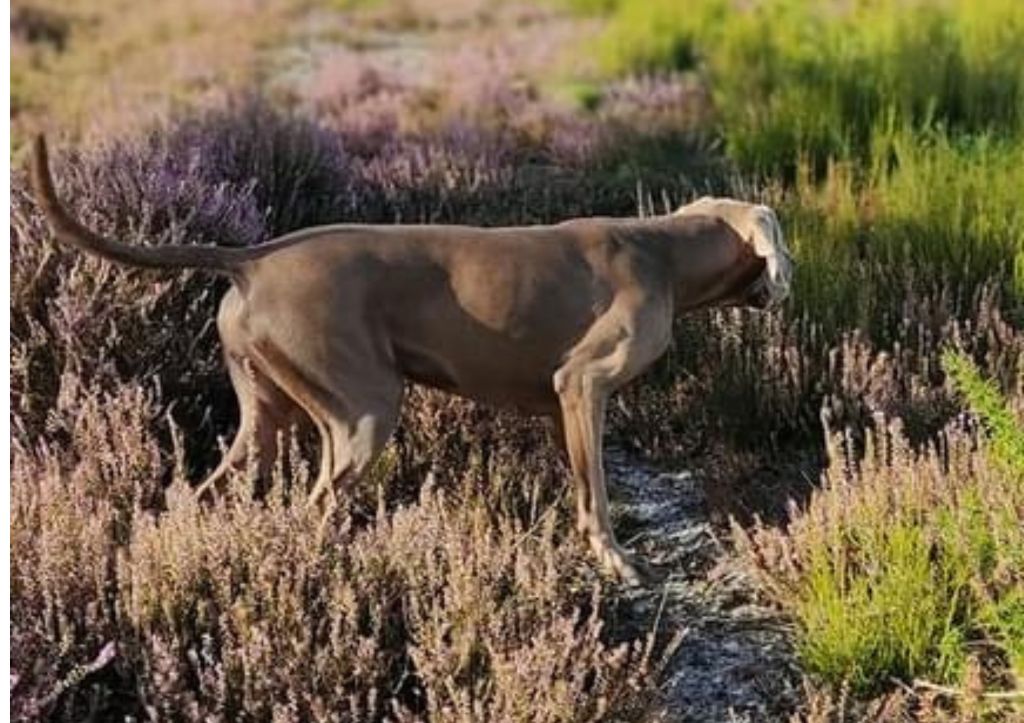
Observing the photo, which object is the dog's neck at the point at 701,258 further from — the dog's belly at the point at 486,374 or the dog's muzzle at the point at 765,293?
the dog's belly at the point at 486,374

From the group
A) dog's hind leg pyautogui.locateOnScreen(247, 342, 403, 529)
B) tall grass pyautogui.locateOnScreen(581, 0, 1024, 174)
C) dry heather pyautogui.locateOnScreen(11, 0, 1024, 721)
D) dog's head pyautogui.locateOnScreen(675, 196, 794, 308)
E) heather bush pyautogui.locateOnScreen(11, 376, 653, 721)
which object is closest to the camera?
heather bush pyautogui.locateOnScreen(11, 376, 653, 721)

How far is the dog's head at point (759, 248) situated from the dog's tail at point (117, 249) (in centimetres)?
123

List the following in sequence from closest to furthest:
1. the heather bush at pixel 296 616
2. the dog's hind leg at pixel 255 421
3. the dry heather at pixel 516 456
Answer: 1. the heather bush at pixel 296 616
2. the dry heather at pixel 516 456
3. the dog's hind leg at pixel 255 421

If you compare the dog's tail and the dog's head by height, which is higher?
the dog's tail

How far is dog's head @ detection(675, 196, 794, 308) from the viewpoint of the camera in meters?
4.55

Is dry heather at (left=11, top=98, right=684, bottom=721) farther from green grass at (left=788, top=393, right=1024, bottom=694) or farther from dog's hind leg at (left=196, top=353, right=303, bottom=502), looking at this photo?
green grass at (left=788, top=393, right=1024, bottom=694)

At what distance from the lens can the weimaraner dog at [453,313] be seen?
13.5 feet

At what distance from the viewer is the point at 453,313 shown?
14.1 ft

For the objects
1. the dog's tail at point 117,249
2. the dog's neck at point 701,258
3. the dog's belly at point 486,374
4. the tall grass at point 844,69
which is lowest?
the tall grass at point 844,69

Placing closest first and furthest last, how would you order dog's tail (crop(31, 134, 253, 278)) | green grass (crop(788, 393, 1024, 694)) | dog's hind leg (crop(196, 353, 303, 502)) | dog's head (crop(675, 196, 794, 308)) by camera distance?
green grass (crop(788, 393, 1024, 694)) → dog's tail (crop(31, 134, 253, 278)) → dog's hind leg (crop(196, 353, 303, 502)) → dog's head (crop(675, 196, 794, 308))

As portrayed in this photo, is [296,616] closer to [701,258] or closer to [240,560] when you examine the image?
[240,560]

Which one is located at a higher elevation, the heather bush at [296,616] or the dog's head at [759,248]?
the dog's head at [759,248]

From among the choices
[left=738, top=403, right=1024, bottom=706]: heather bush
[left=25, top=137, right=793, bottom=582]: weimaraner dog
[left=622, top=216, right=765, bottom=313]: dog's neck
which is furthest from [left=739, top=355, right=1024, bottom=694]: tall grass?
[left=622, top=216, right=765, bottom=313]: dog's neck

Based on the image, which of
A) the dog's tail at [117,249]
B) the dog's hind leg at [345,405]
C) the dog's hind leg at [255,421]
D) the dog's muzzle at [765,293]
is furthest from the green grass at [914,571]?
the dog's tail at [117,249]
